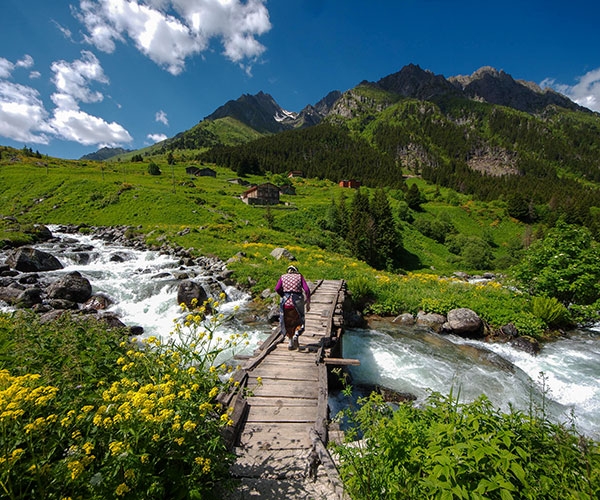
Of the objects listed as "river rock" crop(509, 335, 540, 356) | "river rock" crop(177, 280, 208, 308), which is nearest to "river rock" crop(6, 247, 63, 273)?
"river rock" crop(177, 280, 208, 308)

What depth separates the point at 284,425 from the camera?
539 centimetres

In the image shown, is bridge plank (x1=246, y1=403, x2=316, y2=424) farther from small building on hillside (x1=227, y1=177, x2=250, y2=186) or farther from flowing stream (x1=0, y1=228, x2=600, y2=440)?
small building on hillside (x1=227, y1=177, x2=250, y2=186)

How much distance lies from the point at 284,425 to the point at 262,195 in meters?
62.2

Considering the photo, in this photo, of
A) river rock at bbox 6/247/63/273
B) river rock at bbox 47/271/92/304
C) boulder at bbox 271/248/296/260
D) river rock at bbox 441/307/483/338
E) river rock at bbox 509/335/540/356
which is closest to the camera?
river rock at bbox 509/335/540/356

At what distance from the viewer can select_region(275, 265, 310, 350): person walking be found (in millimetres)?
7984

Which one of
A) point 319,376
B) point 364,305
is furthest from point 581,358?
point 319,376

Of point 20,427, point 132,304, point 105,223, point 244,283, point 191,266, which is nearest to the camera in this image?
point 20,427

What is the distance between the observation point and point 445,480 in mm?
2301

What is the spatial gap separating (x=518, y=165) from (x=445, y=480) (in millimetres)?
201752

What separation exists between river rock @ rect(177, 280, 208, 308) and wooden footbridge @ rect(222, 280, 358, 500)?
8448 millimetres

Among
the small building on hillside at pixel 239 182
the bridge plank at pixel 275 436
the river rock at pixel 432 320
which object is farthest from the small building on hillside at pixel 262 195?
the bridge plank at pixel 275 436

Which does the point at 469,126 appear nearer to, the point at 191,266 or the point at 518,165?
the point at 518,165

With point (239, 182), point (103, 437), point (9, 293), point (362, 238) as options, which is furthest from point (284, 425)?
point (239, 182)

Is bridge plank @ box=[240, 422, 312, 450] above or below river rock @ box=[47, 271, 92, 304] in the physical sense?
above
